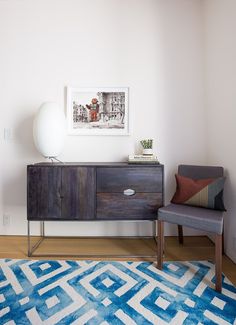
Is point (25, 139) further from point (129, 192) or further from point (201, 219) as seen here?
point (201, 219)

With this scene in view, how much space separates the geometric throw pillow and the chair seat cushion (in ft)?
0.19

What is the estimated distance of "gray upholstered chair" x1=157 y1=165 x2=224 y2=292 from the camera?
1.37m

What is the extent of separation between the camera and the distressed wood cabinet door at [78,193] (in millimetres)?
1753

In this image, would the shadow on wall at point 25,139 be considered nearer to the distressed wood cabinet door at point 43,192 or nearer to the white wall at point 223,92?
the distressed wood cabinet door at point 43,192

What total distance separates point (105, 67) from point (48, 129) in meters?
0.91

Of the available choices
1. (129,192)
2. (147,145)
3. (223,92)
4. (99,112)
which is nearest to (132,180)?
(129,192)

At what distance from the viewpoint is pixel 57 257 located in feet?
5.80

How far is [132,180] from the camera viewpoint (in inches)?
69.6

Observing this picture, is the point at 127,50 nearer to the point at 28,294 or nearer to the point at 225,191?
the point at 225,191

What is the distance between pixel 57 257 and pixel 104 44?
208 cm

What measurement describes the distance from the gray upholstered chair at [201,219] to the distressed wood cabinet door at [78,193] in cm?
59

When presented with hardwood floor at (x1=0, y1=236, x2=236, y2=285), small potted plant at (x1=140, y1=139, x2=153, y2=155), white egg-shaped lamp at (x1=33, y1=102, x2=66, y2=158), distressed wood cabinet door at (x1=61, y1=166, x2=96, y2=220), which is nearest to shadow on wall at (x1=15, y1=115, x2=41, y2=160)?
white egg-shaped lamp at (x1=33, y1=102, x2=66, y2=158)

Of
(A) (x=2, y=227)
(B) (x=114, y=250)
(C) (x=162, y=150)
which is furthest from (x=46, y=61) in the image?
(B) (x=114, y=250)

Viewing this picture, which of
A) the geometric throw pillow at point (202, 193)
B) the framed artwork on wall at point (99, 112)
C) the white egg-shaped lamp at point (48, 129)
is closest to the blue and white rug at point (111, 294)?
the geometric throw pillow at point (202, 193)
